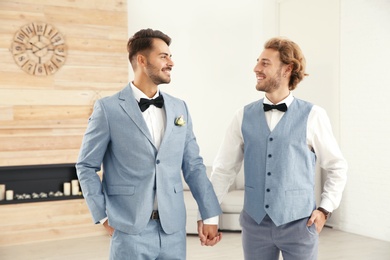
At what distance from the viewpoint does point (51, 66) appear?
5434 millimetres

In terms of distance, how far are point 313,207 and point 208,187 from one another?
465 mm

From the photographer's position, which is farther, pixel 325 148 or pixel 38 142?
pixel 38 142

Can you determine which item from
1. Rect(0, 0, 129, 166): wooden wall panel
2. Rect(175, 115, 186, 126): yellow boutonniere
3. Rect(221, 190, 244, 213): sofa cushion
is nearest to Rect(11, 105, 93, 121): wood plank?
Rect(0, 0, 129, 166): wooden wall panel

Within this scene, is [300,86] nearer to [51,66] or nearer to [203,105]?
[203,105]

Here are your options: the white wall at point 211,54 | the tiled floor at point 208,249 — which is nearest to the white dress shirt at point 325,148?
the tiled floor at point 208,249

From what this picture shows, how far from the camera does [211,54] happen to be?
6633mm

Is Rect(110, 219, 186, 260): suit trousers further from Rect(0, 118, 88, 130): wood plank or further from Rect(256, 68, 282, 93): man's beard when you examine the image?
Rect(0, 118, 88, 130): wood plank

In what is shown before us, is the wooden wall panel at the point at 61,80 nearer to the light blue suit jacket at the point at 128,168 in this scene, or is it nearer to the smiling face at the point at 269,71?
the light blue suit jacket at the point at 128,168

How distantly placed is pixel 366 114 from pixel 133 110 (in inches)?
150

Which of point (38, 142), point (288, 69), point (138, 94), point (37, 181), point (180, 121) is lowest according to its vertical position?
point (37, 181)

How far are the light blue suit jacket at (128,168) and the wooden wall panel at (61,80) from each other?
132 inches

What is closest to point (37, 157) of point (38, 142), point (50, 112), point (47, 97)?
point (38, 142)

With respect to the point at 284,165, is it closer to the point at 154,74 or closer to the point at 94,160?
the point at 154,74

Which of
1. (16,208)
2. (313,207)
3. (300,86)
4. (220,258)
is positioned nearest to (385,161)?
(300,86)
